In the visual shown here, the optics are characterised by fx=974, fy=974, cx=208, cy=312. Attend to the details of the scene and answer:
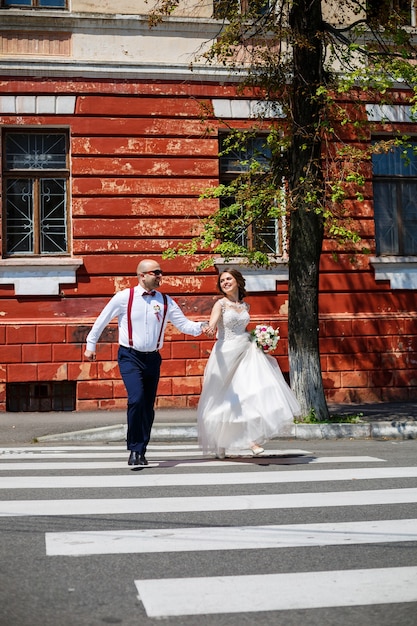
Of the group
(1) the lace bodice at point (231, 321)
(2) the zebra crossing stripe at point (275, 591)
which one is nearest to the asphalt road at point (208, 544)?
(2) the zebra crossing stripe at point (275, 591)

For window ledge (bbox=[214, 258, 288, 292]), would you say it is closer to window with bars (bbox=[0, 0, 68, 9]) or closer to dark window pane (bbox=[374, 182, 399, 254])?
dark window pane (bbox=[374, 182, 399, 254])

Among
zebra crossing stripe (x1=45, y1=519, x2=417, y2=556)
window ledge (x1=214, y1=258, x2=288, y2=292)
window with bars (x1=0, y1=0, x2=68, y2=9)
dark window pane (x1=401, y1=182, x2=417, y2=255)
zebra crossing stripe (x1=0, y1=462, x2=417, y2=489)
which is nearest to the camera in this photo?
zebra crossing stripe (x1=45, y1=519, x2=417, y2=556)

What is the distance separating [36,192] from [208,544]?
1121 cm

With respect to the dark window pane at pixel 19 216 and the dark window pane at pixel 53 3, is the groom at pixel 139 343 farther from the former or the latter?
the dark window pane at pixel 53 3

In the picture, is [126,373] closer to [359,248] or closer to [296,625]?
[296,625]

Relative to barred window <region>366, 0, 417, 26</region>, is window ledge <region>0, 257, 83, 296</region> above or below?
below

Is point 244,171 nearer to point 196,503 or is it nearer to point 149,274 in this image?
point 149,274

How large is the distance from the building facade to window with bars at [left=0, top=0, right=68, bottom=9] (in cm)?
3

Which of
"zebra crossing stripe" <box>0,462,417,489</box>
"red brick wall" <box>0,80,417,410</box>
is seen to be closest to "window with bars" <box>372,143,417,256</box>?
"red brick wall" <box>0,80,417,410</box>

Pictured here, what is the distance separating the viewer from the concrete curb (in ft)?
39.8

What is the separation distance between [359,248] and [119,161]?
4.36m

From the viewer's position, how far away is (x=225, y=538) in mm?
5734

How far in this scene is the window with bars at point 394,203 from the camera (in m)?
17.4

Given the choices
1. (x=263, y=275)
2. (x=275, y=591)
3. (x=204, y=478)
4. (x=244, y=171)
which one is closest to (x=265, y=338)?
(x=204, y=478)
